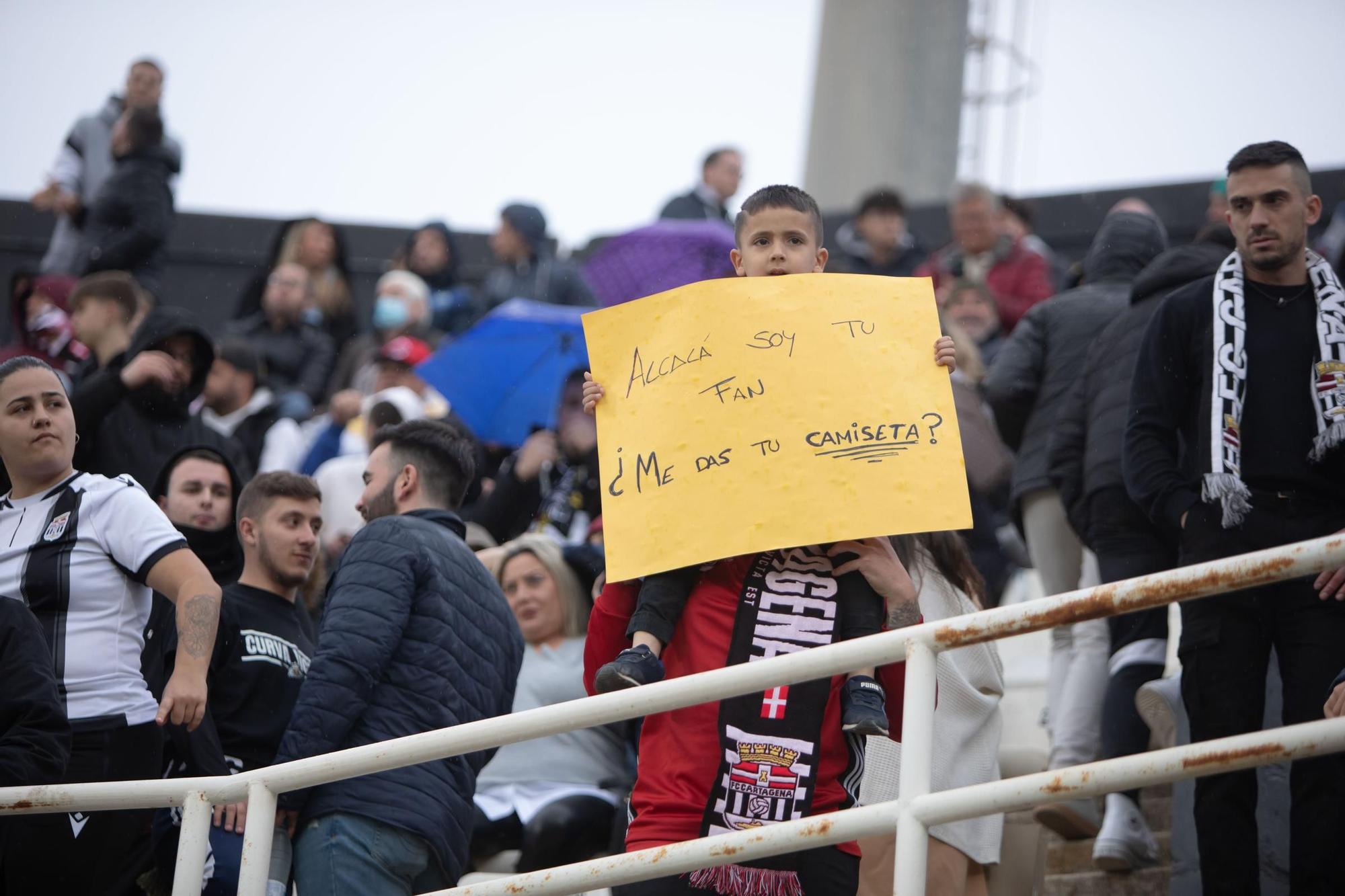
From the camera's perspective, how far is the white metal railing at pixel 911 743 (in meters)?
3.00

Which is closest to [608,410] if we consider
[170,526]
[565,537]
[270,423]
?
[170,526]

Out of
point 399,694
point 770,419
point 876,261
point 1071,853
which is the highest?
point 876,261

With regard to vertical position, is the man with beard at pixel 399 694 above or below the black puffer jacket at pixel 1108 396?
below

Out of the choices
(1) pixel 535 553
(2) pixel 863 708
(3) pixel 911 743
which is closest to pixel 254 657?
(1) pixel 535 553

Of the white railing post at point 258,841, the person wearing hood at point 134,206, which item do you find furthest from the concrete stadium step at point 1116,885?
the person wearing hood at point 134,206

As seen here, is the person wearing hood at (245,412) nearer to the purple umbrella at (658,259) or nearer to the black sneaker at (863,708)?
the purple umbrella at (658,259)

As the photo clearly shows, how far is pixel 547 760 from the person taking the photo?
649 cm

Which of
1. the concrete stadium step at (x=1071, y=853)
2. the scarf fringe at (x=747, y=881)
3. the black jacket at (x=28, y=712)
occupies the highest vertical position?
the black jacket at (x=28, y=712)

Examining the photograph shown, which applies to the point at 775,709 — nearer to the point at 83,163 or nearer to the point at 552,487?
the point at 552,487

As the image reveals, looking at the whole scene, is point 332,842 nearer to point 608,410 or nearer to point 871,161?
point 608,410

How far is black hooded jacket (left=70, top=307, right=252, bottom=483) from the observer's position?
6238 millimetres

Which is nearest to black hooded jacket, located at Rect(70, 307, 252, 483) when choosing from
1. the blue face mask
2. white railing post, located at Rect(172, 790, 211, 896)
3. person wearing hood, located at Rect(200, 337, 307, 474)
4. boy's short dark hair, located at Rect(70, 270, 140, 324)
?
boy's short dark hair, located at Rect(70, 270, 140, 324)

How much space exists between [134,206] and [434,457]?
5808mm

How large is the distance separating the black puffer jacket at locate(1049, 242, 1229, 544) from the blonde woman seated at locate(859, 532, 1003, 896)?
83cm
